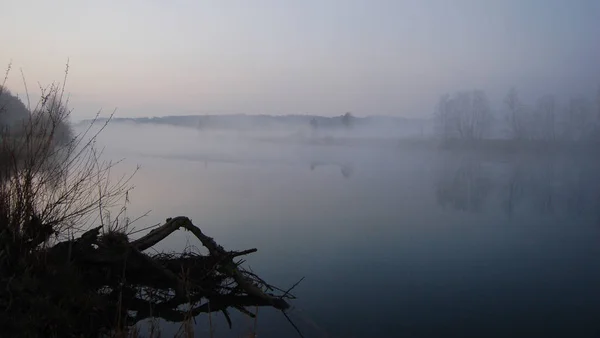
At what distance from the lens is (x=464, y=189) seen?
19125 mm

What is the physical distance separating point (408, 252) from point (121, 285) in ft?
18.7

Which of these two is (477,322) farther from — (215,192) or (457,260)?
(215,192)

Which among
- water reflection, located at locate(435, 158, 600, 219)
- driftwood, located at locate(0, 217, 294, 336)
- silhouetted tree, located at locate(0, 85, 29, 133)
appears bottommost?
water reflection, located at locate(435, 158, 600, 219)

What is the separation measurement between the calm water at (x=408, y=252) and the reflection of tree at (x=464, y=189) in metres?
0.10

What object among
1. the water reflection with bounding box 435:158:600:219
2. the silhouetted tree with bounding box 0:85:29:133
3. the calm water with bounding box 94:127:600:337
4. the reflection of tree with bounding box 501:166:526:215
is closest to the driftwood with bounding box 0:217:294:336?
the calm water with bounding box 94:127:600:337

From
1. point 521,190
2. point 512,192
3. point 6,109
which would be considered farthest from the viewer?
point 521,190

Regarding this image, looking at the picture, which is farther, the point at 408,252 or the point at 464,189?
the point at 464,189

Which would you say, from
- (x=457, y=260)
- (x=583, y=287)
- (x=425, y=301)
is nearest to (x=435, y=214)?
(x=457, y=260)

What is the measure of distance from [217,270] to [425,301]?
2998 millimetres

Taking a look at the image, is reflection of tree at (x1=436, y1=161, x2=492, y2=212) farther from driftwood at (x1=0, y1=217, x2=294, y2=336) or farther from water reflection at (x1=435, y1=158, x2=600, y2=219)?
driftwood at (x1=0, y1=217, x2=294, y2=336)

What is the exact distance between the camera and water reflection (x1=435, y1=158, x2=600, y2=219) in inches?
581

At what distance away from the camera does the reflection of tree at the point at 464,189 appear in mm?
15101

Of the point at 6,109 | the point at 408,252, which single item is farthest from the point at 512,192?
the point at 6,109

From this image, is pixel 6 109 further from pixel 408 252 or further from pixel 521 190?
pixel 521 190
